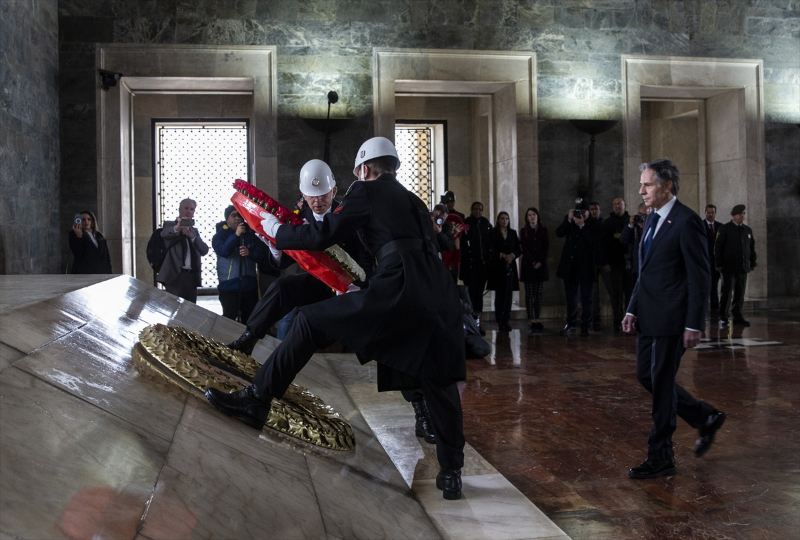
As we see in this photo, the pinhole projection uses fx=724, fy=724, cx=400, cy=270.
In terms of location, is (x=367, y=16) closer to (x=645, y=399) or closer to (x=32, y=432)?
(x=645, y=399)

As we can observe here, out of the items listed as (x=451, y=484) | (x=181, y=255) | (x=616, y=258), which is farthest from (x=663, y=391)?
(x=616, y=258)

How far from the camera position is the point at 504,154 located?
1179cm

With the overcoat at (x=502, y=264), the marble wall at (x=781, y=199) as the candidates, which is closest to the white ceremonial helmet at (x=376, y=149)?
the overcoat at (x=502, y=264)

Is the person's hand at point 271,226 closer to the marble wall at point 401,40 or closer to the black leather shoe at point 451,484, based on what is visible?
the black leather shoe at point 451,484

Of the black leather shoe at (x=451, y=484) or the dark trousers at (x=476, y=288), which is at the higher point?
the dark trousers at (x=476, y=288)

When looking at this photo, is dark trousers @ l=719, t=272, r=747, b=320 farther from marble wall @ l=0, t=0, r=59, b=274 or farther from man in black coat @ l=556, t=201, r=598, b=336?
marble wall @ l=0, t=0, r=59, b=274

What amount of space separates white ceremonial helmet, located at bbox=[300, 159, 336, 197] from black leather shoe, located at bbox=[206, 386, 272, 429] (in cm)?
160

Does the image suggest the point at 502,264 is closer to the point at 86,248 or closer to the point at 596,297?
the point at 596,297

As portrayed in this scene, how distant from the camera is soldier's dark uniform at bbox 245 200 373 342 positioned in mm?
4238

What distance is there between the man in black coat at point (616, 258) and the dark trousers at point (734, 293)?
1.53 meters

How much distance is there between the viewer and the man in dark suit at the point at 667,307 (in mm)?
3543

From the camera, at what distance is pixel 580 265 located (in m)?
9.36

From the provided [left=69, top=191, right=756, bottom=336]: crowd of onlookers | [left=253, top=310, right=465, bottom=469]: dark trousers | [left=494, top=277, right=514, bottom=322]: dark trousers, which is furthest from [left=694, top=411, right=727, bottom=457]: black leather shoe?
[left=494, top=277, right=514, bottom=322]: dark trousers

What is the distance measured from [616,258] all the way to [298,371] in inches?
298
